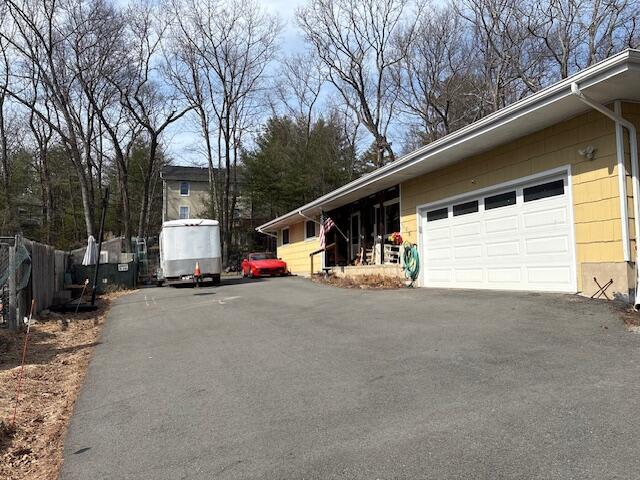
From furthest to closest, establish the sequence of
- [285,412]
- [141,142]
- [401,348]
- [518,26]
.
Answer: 1. [141,142]
2. [518,26]
3. [401,348]
4. [285,412]

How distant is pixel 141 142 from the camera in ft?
139

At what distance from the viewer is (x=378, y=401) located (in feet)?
14.4

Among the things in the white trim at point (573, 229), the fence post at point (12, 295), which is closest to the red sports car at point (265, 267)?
the fence post at point (12, 295)

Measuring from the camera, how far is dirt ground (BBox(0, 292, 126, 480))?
382 centimetres

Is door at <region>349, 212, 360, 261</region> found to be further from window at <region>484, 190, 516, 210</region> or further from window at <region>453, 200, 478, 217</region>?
window at <region>484, 190, 516, 210</region>

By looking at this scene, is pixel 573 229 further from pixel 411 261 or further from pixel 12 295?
pixel 12 295

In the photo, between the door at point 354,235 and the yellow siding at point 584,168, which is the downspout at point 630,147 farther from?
the door at point 354,235

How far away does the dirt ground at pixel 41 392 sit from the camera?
382cm

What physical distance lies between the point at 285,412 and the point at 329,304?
652 centimetres

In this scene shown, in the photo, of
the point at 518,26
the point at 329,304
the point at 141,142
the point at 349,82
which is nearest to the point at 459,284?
the point at 329,304

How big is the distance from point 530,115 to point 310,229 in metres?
16.7

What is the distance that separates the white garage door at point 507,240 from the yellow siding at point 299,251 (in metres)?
10.5

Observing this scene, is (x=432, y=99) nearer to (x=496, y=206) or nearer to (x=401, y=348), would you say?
(x=496, y=206)

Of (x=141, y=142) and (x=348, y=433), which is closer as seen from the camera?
(x=348, y=433)
